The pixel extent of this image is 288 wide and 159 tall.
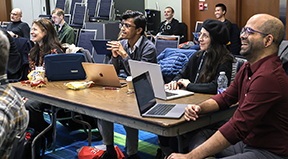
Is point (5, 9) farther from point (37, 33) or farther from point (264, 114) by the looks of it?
point (264, 114)

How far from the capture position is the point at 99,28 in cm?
810

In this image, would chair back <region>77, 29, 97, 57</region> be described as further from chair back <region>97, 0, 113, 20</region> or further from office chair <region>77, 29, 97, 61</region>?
chair back <region>97, 0, 113, 20</region>

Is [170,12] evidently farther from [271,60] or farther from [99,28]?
[271,60]

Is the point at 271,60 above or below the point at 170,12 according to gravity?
below

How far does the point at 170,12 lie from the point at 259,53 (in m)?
6.61

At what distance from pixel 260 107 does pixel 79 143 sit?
225 centimetres

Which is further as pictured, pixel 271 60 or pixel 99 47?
pixel 99 47

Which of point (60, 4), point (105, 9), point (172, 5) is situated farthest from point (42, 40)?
point (60, 4)

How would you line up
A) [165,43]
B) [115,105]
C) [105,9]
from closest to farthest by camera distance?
[115,105], [165,43], [105,9]

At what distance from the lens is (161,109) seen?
2041 mm

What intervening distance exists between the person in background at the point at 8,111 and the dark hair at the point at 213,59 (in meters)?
1.62

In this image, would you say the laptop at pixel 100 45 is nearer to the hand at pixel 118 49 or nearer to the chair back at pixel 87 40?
the hand at pixel 118 49

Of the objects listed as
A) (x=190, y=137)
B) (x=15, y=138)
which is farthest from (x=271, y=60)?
(x=15, y=138)

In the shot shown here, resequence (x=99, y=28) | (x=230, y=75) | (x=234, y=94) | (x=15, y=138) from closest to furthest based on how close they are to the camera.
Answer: (x=15, y=138)
(x=234, y=94)
(x=230, y=75)
(x=99, y=28)
